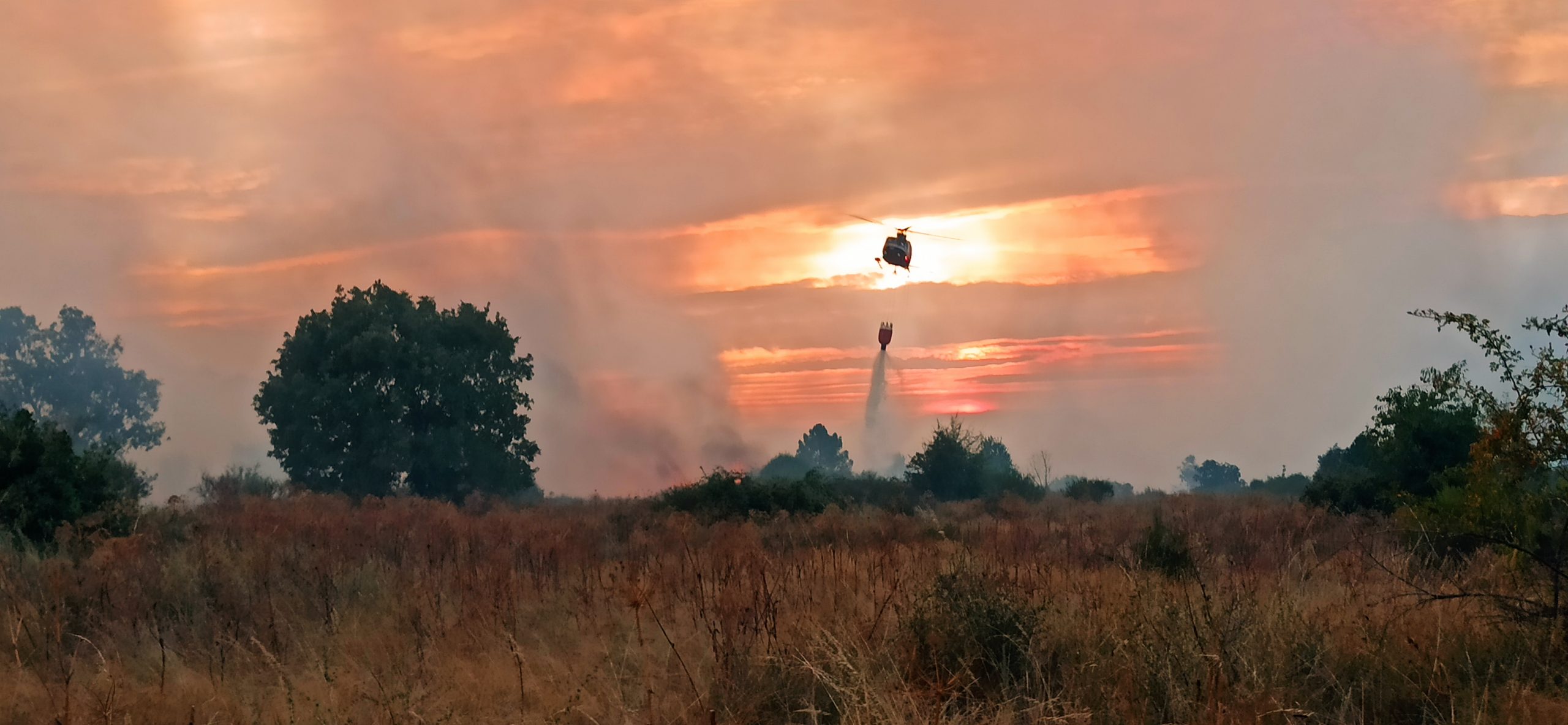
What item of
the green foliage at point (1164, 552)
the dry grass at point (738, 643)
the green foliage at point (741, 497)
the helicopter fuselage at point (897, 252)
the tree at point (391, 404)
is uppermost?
the helicopter fuselage at point (897, 252)

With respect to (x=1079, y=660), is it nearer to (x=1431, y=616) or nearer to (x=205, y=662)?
(x=1431, y=616)

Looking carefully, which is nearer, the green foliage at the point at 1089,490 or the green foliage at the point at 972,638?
the green foliage at the point at 972,638

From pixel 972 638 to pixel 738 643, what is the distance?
1786 mm

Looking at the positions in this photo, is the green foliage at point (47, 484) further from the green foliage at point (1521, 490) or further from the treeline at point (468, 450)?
the green foliage at point (1521, 490)

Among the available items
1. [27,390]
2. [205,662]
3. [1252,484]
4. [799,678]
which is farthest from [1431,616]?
[27,390]

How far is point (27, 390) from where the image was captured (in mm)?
71500

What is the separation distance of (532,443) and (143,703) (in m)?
43.8

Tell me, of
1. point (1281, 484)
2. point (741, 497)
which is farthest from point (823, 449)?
point (741, 497)

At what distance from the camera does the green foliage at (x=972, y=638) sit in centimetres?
753

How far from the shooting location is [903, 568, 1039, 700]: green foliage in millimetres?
7531

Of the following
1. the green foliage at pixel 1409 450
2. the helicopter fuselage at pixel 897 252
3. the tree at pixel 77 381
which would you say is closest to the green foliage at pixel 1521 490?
the green foliage at pixel 1409 450

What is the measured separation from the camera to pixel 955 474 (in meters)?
48.3

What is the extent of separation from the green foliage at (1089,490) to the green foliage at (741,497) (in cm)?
2301

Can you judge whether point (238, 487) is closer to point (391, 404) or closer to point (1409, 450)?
point (391, 404)
